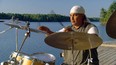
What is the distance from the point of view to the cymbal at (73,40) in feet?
11.2

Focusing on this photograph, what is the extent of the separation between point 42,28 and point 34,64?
1.31 feet

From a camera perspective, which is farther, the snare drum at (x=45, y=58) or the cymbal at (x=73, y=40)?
the snare drum at (x=45, y=58)

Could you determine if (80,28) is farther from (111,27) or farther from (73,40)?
(111,27)

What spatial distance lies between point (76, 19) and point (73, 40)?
0.33 meters

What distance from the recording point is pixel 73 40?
359 cm

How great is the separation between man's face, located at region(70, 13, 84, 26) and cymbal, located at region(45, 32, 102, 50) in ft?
0.90

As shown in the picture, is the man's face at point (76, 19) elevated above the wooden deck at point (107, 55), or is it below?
above

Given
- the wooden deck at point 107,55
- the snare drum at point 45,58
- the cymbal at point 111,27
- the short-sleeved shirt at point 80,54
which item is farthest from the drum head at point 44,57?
the wooden deck at point 107,55

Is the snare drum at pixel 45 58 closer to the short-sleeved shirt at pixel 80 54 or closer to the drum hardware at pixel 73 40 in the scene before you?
the short-sleeved shirt at pixel 80 54

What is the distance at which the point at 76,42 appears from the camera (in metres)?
3.63

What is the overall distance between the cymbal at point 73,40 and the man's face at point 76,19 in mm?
273

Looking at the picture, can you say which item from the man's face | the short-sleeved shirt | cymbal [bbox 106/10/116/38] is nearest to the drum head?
the short-sleeved shirt

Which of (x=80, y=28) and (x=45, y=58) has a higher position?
(x=80, y=28)

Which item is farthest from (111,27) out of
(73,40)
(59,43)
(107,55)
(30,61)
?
(107,55)
